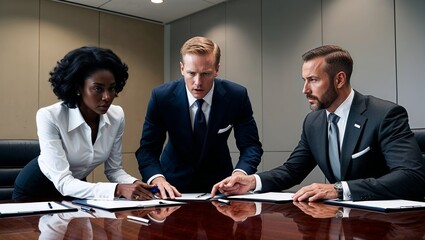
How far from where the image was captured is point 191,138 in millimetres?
2441

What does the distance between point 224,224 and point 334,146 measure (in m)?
1.18

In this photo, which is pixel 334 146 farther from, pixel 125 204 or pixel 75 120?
pixel 75 120

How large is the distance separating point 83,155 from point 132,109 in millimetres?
4027

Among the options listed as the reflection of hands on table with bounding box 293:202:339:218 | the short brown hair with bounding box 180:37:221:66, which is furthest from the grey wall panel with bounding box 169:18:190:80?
the reflection of hands on table with bounding box 293:202:339:218

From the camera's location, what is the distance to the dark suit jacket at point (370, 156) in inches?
71.5

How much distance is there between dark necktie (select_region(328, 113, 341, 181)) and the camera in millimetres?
2201

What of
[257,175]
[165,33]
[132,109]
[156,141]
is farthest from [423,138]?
[165,33]

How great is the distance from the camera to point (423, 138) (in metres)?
2.39

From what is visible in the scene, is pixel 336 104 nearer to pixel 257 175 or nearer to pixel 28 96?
pixel 257 175

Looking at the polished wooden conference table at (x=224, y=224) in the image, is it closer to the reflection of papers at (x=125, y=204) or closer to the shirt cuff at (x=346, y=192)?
the reflection of papers at (x=125, y=204)

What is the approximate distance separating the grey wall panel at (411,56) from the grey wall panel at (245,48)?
172 centimetres

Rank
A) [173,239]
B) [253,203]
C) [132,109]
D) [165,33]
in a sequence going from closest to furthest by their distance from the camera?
[173,239], [253,203], [132,109], [165,33]

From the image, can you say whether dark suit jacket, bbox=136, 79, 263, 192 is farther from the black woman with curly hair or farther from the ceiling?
the ceiling

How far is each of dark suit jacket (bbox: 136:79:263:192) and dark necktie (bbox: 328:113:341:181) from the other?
1.43 feet
